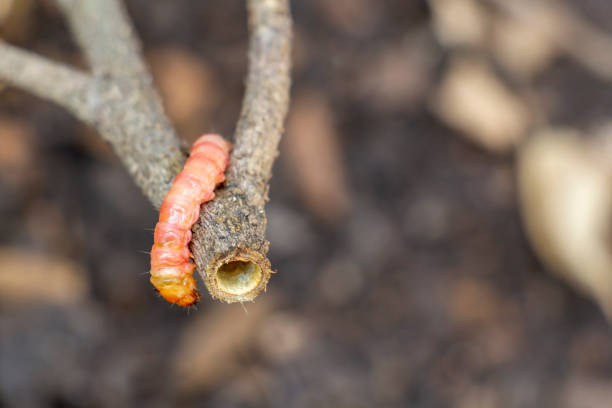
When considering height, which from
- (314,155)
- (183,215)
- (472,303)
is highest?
(314,155)

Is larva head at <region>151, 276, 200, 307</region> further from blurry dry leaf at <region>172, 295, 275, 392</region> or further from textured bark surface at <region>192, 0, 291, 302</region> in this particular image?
blurry dry leaf at <region>172, 295, 275, 392</region>

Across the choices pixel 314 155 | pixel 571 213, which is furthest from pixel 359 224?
pixel 571 213

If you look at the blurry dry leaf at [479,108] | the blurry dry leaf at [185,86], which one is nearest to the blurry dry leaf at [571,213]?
the blurry dry leaf at [479,108]

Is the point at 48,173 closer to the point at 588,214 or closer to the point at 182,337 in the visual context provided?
the point at 182,337

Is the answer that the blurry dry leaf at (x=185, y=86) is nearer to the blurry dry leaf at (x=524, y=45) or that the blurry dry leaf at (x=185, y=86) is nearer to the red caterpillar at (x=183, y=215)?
the blurry dry leaf at (x=524, y=45)

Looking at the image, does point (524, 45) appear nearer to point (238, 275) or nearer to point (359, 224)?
point (359, 224)

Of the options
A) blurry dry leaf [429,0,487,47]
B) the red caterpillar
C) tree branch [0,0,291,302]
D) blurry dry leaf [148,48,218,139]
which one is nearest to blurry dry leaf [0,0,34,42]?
blurry dry leaf [148,48,218,139]
